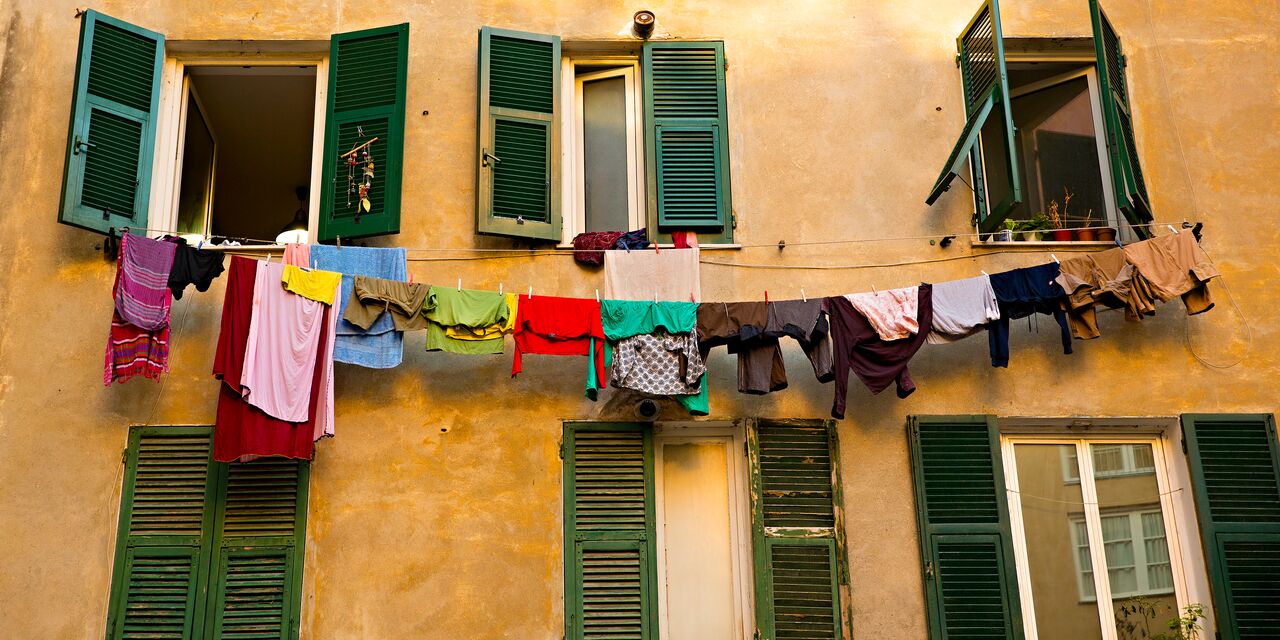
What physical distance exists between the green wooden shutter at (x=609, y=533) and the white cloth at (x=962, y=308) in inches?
76.3

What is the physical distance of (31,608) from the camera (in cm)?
793

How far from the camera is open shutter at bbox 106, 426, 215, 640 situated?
26.1 ft

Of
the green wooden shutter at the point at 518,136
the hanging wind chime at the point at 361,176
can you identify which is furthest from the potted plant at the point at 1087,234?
the hanging wind chime at the point at 361,176

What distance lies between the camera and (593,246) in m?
8.90

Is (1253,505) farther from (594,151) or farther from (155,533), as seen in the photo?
(155,533)

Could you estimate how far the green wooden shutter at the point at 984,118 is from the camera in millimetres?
8555

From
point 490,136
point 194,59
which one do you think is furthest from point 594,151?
point 194,59

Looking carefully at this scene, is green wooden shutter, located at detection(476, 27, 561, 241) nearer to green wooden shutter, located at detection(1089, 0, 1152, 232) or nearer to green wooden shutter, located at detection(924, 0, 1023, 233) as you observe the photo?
green wooden shutter, located at detection(924, 0, 1023, 233)

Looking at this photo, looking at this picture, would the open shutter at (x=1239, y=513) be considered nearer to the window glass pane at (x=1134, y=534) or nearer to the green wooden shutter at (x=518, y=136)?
the window glass pane at (x=1134, y=534)

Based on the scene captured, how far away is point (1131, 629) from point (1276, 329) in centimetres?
225

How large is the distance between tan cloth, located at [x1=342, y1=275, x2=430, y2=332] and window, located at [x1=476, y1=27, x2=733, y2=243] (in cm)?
85

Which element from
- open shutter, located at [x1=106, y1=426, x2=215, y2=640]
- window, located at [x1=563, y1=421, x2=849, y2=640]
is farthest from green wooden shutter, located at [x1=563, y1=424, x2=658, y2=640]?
open shutter, located at [x1=106, y1=426, x2=215, y2=640]

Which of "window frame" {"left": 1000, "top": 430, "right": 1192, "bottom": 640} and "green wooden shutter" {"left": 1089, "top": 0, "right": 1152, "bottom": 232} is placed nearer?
"window frame" {"left": 1000, "top": 430, "right": 1192, "bottom": 640}

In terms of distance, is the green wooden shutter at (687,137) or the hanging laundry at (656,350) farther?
the green wooden shutter at (687,137)
